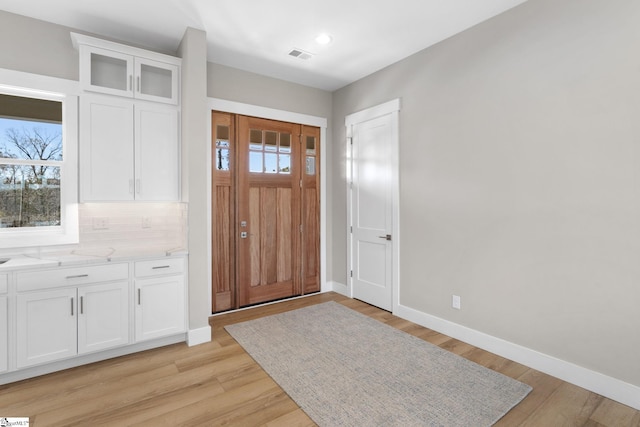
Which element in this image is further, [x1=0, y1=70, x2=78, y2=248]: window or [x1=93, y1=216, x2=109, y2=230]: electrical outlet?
[x1=93, y1=216, x2=109, y2=230]: electrical outlet

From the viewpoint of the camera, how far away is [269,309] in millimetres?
3920

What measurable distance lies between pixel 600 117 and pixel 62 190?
4.35 m

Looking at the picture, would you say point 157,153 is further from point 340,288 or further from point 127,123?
point 340,288

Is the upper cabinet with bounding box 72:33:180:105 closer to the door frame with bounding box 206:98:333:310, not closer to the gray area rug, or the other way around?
the door frame with bounding box 206:98:333:310

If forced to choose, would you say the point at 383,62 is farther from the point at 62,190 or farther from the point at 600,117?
the point at 62,190

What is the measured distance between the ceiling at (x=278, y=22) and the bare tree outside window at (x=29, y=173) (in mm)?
973

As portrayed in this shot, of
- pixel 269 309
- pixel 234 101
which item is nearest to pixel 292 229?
pixel 269 309

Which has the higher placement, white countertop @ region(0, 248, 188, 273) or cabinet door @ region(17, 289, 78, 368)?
white countertop @ region(0, 248, 188, 273)

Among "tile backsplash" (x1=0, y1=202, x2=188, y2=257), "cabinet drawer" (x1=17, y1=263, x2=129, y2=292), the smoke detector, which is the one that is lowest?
"cabinet drawer" (x1=17, y1=263, x2=129, y2=292)

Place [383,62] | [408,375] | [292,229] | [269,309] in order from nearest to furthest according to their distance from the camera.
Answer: [408,375], [383,62], [269,309], [292,229]

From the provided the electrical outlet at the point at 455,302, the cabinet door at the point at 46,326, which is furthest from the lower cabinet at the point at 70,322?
the electrical outlet at the point at 455,302

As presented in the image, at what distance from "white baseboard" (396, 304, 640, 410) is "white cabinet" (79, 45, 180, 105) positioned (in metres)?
3.47

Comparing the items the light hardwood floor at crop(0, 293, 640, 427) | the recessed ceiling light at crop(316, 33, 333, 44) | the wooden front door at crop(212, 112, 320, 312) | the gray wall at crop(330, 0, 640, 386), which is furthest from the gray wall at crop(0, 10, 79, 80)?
the gray wall at crop(330, 0, 640, 386)

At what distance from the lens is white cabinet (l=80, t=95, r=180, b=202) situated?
2.82m
